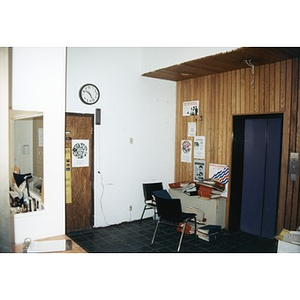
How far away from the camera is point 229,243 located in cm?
438

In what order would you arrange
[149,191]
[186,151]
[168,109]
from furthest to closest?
[168,109]
[186,151]
[149,191]

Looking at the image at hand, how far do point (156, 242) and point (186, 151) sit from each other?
198 cm

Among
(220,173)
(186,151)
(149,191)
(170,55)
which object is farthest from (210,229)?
(170,55)

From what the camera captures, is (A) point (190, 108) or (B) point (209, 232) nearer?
(B) point (209, 232)

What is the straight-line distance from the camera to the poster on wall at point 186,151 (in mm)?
5578

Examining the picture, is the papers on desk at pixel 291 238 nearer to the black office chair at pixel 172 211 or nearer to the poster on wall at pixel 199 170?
the black office chair at pixel 172 211

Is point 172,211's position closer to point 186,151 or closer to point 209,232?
point 209,232

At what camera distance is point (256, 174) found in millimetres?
4805

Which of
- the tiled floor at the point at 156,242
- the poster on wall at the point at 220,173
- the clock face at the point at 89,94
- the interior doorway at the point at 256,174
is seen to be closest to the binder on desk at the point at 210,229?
the tiled floor at the point at 156,242

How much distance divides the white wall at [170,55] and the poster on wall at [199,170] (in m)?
1.86

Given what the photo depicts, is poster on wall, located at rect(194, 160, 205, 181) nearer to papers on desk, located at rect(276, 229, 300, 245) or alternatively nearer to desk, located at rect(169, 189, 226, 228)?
desk, located at rect(169, 189, 226, 228)

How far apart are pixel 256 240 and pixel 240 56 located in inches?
110

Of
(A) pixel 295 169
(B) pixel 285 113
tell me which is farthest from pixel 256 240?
(B) pixel 285 113
